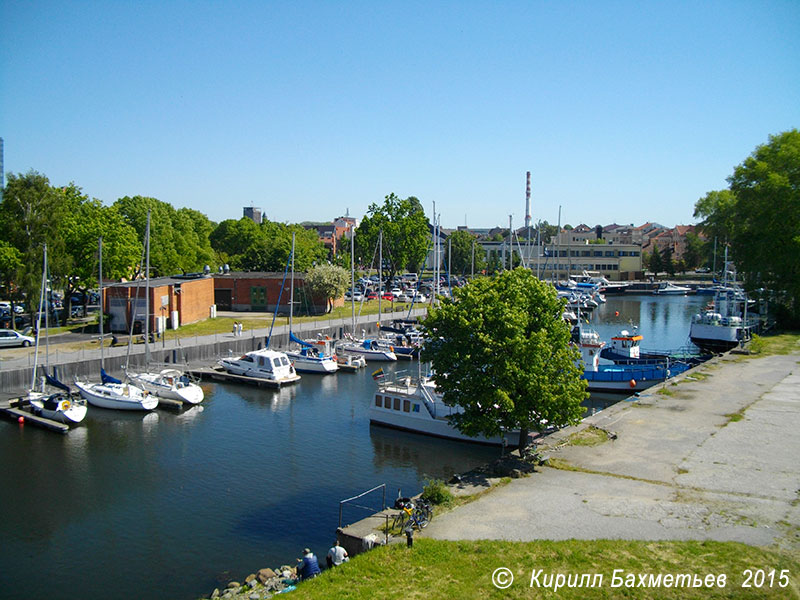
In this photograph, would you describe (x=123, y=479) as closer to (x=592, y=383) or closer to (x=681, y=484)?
(x=681, y=484)

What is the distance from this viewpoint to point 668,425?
27875mm

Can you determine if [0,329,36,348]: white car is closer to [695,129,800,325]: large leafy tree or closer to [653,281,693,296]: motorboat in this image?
[695,129,800,325]: large leafy tree

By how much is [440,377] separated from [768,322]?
168 ft

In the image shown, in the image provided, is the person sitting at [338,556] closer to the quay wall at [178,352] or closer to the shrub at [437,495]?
the shrub at [437,495]

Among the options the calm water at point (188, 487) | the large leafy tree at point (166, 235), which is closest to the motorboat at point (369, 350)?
the calm water at point (188, 487)

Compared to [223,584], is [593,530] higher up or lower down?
higher up

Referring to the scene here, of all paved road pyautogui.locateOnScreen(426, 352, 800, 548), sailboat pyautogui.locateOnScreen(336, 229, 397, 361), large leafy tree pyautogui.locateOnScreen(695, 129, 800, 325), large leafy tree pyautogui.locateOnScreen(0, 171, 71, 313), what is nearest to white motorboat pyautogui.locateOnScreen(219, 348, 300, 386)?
sailboat pyautogui.locateOnScreen(336, 229, 397, 361)

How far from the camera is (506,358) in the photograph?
74.4 feet

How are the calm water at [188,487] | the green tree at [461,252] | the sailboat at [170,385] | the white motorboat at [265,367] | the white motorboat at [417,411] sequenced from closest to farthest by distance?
the calm water at [188,487] < the white motorboat at [417,411] < the sailboat at [170,385] < the white motorboat at [265,367] < the green tree at [461,252]

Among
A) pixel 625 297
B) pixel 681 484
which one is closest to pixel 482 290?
pixel 681 484

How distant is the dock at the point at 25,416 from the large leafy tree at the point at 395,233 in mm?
56198

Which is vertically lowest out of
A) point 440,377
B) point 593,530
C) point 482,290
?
point 593,530

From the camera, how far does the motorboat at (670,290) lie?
119 m

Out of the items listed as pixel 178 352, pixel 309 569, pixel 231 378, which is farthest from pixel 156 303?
pixel 309 569
